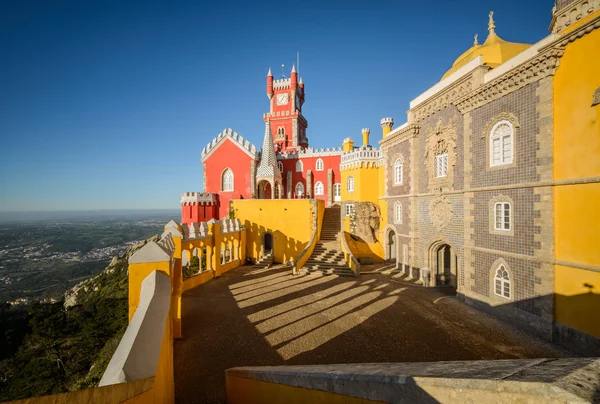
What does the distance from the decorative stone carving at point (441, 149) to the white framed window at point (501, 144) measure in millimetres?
2077

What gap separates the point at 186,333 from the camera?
8703 mm

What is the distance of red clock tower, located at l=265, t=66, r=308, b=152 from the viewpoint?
118 ft

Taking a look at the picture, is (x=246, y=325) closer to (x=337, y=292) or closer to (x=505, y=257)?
(x=337, y=292)

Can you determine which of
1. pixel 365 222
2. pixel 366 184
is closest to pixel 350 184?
pixel 366 184

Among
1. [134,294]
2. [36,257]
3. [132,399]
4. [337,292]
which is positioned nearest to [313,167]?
[337,292]

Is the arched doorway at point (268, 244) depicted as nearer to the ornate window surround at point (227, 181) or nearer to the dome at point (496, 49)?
the ornate window surround at point (227, 181)

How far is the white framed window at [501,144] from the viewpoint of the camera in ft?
33.2

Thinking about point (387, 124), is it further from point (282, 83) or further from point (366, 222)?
point (282, 83)

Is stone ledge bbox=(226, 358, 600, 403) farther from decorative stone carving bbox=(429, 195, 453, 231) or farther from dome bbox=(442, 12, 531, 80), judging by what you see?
dome bbox=(442, 12, 531, 80)

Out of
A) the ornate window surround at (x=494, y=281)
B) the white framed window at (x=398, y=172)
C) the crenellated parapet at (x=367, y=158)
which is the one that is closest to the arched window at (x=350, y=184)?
the crenellated parapet at (x=367, y=158)

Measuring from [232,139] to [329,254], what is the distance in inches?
617

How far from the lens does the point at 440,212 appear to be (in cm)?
1379

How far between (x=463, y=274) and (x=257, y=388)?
1122 centimetres

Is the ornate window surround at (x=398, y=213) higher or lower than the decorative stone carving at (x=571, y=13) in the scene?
lower
